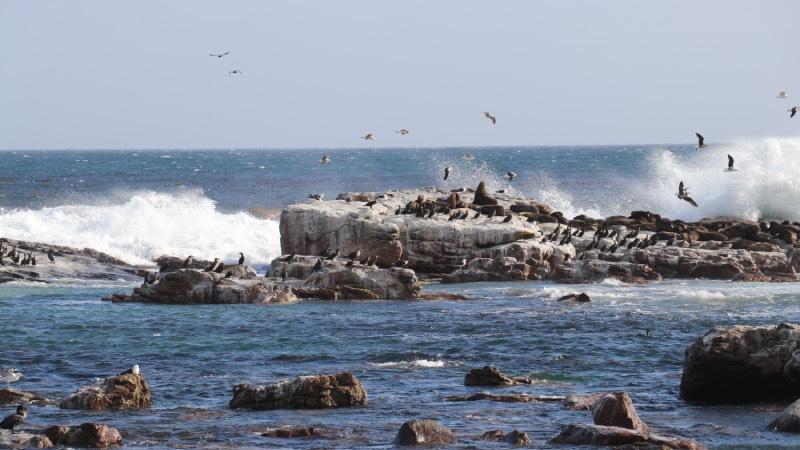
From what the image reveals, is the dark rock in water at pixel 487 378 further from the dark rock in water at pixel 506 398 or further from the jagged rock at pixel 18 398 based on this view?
the jagged rock at pixel 18 398

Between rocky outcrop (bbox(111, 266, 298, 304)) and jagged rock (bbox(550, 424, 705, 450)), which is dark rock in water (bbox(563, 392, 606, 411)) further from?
rocky outcrop (bbox(111, 266, 298, 304))

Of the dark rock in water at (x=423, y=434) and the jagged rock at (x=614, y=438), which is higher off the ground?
the jagged rock at (x=614, y=438)

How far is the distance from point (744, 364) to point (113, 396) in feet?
29.9

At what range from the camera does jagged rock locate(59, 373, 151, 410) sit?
18469 mm

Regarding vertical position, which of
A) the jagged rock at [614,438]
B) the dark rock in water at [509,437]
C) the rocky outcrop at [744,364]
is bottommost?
the dark rock in water at [509,437]

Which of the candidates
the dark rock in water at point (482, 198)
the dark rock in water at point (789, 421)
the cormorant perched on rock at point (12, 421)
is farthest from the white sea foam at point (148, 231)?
the dark rock in water at point (789, 421)

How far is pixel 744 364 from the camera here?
18875 mm

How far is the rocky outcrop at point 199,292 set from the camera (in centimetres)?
3338

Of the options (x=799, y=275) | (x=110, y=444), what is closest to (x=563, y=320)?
(x=799, y=275)

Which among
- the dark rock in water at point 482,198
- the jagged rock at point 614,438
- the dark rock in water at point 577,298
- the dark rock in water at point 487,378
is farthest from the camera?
the dark rock in water at point 482,198

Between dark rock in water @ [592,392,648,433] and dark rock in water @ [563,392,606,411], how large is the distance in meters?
1.79

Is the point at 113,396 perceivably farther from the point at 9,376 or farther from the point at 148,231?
the point at 148,231

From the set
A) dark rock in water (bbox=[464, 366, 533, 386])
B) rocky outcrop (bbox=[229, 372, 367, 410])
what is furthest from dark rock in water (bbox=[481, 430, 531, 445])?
dark rock in water (bbox=[464, 366, 533, 386])

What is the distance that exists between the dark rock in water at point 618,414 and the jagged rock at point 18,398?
8.03 meters
